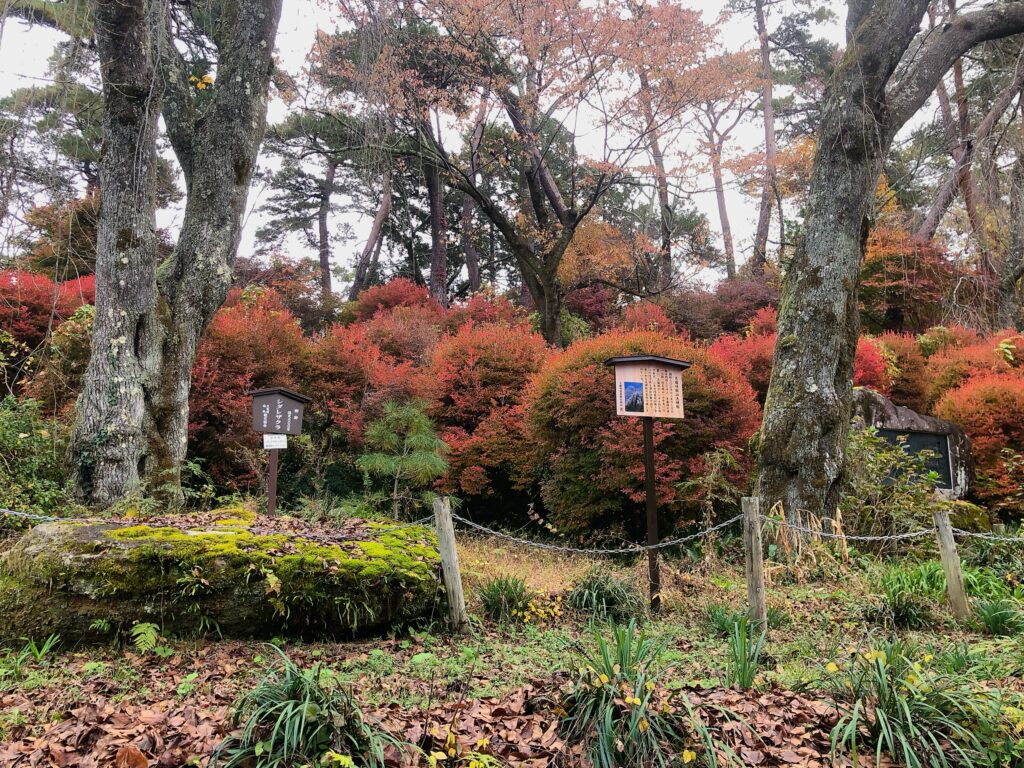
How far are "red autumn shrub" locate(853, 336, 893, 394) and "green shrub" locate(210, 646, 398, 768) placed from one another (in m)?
11.3

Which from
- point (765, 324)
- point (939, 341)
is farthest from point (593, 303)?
point (939, 341)

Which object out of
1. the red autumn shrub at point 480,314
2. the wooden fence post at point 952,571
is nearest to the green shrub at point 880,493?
the wooden fence post at point 952,571

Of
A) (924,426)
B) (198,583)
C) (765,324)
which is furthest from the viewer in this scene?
(765,324)

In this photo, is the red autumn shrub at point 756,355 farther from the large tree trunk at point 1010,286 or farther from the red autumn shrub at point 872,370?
the large tree trunk at point 1010,286

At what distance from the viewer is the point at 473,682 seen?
3.63m

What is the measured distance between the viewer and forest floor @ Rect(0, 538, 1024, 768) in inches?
105

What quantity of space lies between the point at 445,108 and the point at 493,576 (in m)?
10.2

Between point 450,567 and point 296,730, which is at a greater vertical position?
point 450,567

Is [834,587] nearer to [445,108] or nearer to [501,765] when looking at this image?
[501,765]

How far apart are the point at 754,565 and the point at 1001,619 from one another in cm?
168

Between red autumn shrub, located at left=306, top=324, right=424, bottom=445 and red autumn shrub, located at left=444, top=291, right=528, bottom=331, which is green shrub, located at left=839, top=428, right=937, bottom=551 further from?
red autumn shrub, located at left=444, top=291, right=528, bottom=331

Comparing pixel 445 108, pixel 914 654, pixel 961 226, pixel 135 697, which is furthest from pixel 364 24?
pixel 961 226

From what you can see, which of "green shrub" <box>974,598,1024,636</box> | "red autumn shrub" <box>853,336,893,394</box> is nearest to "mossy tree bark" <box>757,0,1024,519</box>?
"green shrub" <box>974,598,1024,636</box>

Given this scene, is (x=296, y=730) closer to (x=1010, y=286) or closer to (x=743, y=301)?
(x=1010, y=286)
